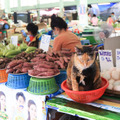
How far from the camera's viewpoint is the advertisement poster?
144 centimetres

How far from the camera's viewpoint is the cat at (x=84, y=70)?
110cm

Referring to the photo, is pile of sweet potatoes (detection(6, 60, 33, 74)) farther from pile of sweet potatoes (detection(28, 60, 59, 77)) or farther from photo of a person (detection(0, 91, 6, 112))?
photo of a person (detection(0, 91, 6, 112))

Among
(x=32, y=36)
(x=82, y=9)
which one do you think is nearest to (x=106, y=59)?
(x=32, y=36)

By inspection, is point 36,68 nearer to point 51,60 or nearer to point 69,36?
point 51,60

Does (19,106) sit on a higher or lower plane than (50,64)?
lower

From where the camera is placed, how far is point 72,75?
3.88ft

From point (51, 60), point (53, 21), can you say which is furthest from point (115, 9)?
point (51, 60)

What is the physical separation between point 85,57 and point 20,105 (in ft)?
2.86

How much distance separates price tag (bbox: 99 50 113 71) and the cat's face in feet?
2.14

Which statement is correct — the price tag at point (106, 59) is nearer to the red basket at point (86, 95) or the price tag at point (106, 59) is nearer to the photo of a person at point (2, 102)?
the red basket at point (86, 95)

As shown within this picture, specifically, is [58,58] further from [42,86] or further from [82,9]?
[82,9]

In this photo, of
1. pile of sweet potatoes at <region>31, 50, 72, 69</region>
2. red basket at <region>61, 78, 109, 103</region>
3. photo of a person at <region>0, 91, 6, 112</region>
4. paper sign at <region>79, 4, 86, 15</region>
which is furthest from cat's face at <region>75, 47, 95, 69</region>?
paper sign at <region>79, 4, 86, 15</region>

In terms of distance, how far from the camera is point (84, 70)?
111 cm

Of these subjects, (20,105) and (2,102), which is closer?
(20,105)
